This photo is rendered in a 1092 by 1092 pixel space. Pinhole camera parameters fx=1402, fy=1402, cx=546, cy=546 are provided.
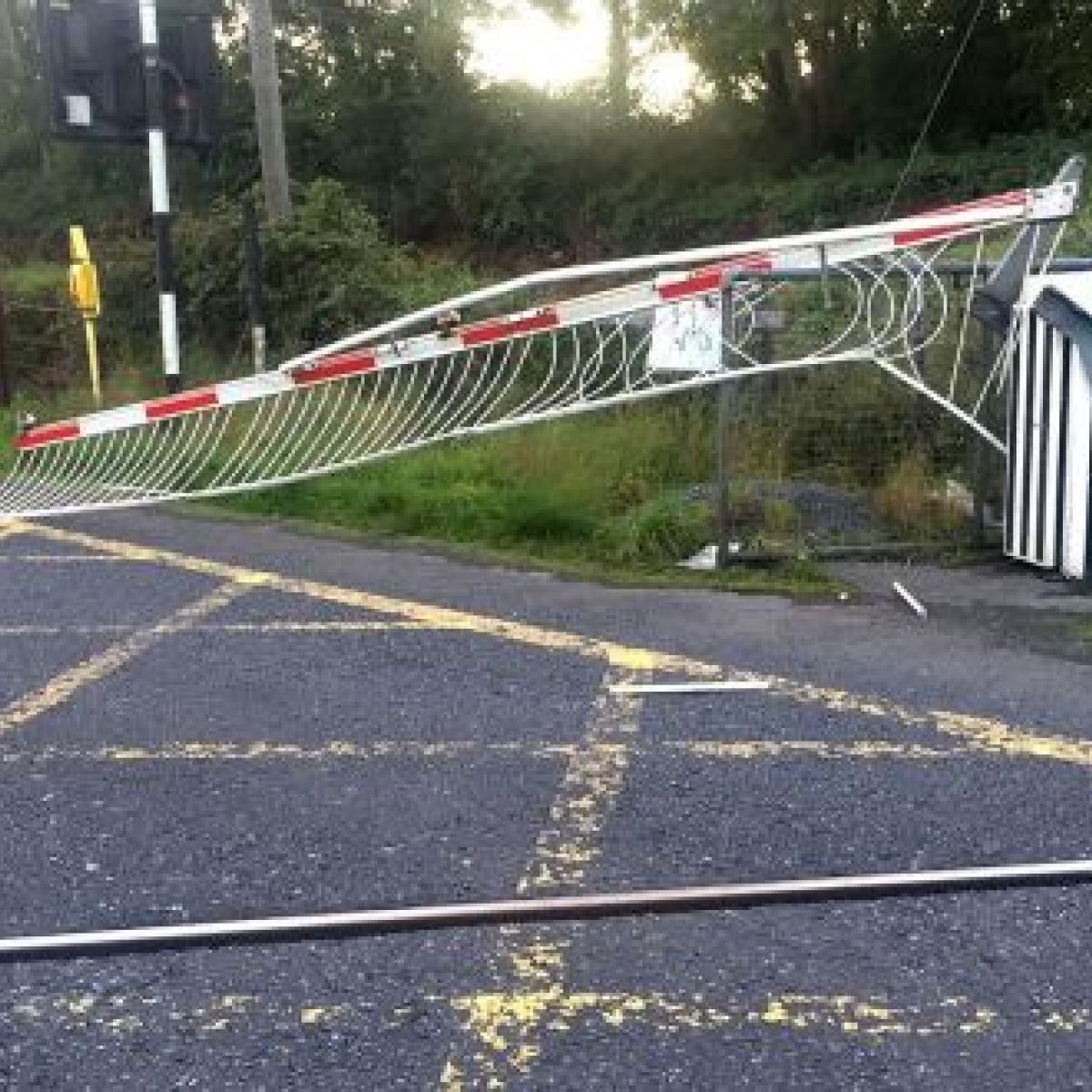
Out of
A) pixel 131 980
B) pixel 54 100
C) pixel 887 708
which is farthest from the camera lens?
pixel 54 100

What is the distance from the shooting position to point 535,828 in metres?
3.98

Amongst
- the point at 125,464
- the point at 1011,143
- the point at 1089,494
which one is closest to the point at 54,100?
the point at 125,464

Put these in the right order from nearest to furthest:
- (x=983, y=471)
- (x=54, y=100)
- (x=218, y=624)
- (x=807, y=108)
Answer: (x=218, y=624)
(x=983, y=471)
(x=54, y=100)
(x=807, y=108)

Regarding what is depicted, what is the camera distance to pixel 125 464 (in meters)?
8.66

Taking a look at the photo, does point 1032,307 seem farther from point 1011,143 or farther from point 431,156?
point 431,156

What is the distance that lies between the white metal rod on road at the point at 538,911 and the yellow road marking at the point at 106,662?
181 cm

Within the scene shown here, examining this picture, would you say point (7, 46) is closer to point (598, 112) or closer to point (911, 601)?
point (598, 112)

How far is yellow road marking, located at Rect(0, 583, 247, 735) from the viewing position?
16.8 feet

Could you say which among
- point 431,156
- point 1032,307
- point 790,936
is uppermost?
point 431,156

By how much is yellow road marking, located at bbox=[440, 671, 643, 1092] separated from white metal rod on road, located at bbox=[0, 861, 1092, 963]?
115 mm

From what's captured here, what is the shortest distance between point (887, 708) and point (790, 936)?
181cm

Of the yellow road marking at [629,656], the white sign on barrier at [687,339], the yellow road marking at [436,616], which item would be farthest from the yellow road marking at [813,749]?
the white sign on barrier at [687,339]

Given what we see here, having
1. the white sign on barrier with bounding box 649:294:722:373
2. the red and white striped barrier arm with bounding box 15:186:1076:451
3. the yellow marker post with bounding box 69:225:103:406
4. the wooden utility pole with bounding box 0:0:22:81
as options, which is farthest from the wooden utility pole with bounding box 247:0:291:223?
the wooden utility pole with bounding box 0:0:22:81

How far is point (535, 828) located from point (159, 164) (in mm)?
8231
